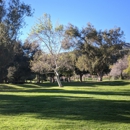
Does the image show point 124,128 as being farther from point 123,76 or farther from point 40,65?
point 123,76

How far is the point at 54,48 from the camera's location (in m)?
41.3

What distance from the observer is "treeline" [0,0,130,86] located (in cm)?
2505

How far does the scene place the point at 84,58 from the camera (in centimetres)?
5706

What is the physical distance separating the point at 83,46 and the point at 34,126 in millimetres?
46055

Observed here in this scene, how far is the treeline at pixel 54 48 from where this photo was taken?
2505 centimetres

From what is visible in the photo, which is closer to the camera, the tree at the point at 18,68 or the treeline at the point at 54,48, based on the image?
the treeline at the point at 54,48

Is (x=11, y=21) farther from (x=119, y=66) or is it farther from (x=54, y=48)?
(x=119, y=66)

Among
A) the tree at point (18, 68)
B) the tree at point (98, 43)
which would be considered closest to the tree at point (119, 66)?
the tree at point (98, 43)

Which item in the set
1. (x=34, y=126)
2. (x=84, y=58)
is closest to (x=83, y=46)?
(x=84, y=58)

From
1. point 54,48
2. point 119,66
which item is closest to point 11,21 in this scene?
point 54,48

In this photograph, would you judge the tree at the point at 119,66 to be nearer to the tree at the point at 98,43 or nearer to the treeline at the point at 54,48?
the treeline at the point at 54,48

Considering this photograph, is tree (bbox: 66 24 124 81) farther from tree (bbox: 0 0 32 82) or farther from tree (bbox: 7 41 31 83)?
tree (bbox: 0 0 32 82)

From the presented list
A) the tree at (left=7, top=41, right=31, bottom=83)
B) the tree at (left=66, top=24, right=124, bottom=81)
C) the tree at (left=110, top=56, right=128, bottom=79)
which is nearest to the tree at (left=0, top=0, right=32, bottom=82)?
the tree at (left=66, top=24, right=124, bottom=81)

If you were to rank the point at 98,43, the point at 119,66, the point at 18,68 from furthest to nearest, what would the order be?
the point at 119,66, the point at 18,68, the point at 98,43
